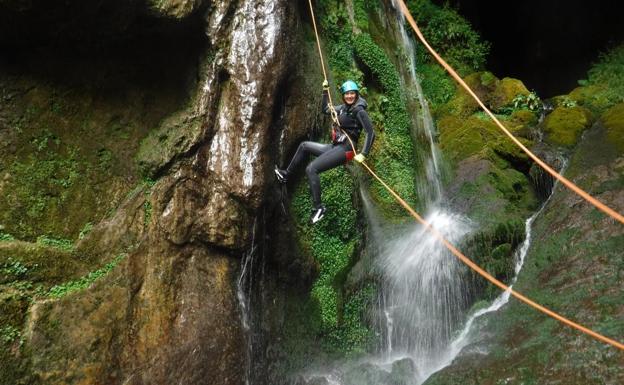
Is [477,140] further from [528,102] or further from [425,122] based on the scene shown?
[528,102]

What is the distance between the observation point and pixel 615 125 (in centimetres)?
979

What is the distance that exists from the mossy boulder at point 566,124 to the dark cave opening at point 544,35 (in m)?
5.66

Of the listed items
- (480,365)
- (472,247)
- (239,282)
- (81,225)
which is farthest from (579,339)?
(81,225)

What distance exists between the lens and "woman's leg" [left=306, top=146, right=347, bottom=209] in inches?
289

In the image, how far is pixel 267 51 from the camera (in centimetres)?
744

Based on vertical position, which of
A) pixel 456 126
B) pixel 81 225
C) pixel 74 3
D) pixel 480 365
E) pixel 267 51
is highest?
pixel 74 3

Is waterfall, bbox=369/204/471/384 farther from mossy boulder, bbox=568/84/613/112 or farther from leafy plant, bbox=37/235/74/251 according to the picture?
mossy boulder, bbox=568/84/613/112

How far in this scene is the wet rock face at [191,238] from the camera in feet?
19.8

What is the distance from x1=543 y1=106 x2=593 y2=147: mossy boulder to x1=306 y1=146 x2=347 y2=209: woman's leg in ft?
20.7

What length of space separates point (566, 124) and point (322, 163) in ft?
23.1

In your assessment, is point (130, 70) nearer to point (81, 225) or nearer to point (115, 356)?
point (81, 225)

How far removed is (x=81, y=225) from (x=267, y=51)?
359cm

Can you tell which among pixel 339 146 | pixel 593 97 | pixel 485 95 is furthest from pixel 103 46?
pixel 593 97

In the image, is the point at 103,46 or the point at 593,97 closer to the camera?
the point at 103,46
